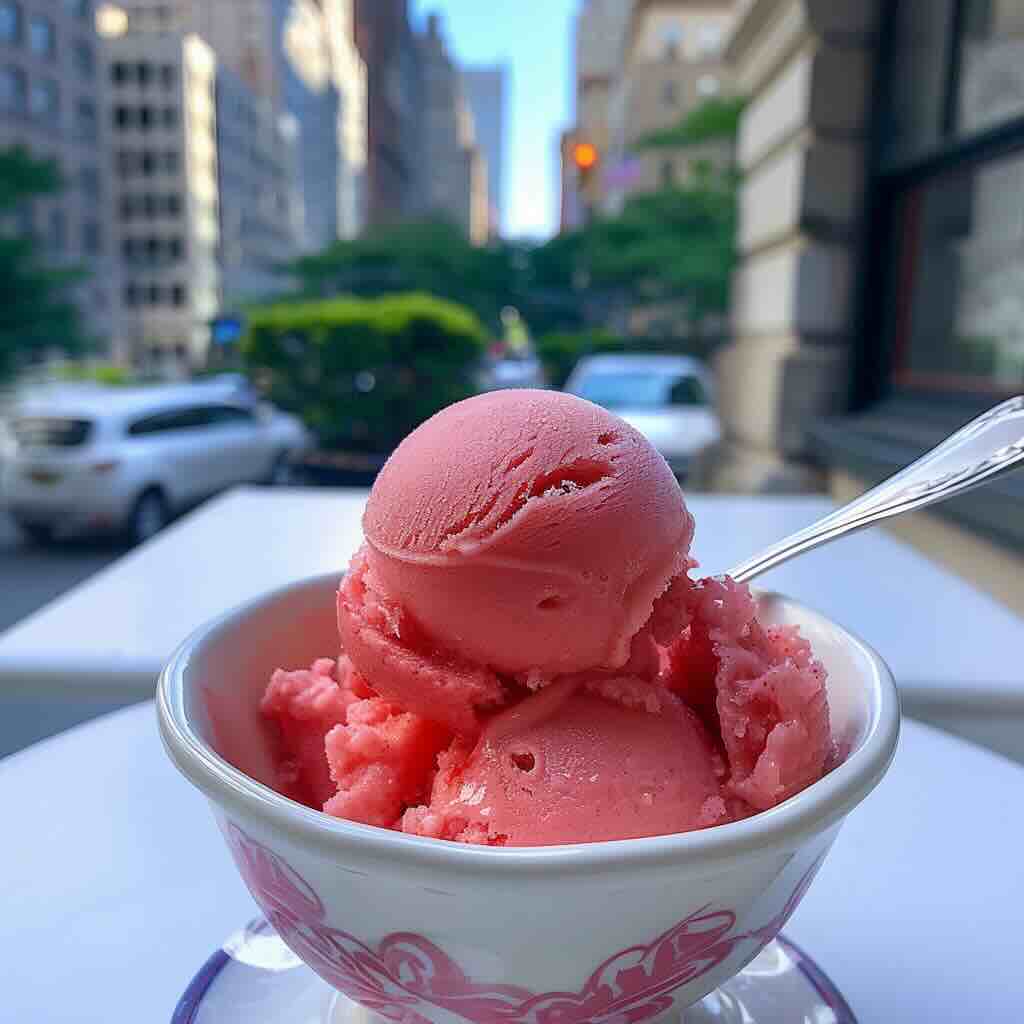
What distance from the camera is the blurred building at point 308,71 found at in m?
31.7

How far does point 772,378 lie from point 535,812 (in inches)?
141

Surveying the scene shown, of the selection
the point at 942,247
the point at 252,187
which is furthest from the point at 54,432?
the point at 252,187

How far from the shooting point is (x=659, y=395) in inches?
264

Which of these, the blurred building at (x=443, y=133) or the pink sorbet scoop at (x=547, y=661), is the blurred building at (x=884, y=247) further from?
the blurred building at (x=443, y=133)

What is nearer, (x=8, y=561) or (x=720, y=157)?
(x=8, y=561)

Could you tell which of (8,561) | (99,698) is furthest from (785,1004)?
(8,561)

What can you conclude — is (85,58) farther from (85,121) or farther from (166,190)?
(166,190)

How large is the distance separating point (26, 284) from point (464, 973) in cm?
1337

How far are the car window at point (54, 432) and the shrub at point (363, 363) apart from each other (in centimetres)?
224

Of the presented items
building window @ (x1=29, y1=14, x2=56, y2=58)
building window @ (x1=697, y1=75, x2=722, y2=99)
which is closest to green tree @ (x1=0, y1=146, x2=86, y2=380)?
building window @ (x1=29, y1=14, x2=56, y2=58)

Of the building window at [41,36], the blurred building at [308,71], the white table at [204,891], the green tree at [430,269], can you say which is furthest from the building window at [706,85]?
the white table at [204,891]

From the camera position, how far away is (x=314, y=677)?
82cm

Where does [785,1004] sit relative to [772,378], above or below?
below

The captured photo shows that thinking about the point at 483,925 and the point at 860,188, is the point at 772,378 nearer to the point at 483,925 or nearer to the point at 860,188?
the point at 860,188
